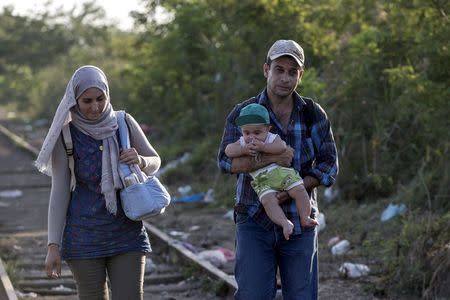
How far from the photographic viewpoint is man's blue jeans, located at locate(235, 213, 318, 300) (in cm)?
552

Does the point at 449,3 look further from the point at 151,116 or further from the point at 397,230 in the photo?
the point at 151,116

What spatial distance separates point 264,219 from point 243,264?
0.87 feet

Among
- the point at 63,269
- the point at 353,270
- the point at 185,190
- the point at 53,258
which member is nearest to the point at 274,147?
the point at 53,258

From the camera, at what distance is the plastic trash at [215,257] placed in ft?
36.3

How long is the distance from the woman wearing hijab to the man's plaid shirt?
0.56 meters

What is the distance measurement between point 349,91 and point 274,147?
8.76 meters

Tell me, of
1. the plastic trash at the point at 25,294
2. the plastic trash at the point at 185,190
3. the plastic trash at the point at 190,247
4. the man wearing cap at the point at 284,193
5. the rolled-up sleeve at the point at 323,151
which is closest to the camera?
the man wearing cap at the point at 284,193

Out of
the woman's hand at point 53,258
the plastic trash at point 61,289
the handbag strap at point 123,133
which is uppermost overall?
the handbag strap at point 123,133

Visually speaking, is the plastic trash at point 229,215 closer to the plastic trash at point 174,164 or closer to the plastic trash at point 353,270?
the plastic trash at point 174,164

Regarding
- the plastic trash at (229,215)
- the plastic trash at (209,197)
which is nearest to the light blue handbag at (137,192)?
the plastic trash at (229,215)

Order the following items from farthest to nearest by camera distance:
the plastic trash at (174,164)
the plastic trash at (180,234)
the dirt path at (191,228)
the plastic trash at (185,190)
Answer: the plastic trash at (174,164), the plastic trash at (185,190), the plastic trash at (180,234), the dirt path at (191,228)

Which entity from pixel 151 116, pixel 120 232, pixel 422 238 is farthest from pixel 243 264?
pixel 151 116

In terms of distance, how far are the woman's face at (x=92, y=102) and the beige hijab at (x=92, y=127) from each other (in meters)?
0.02

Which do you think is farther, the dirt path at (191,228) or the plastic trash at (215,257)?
the plastic trash at (215,257)
